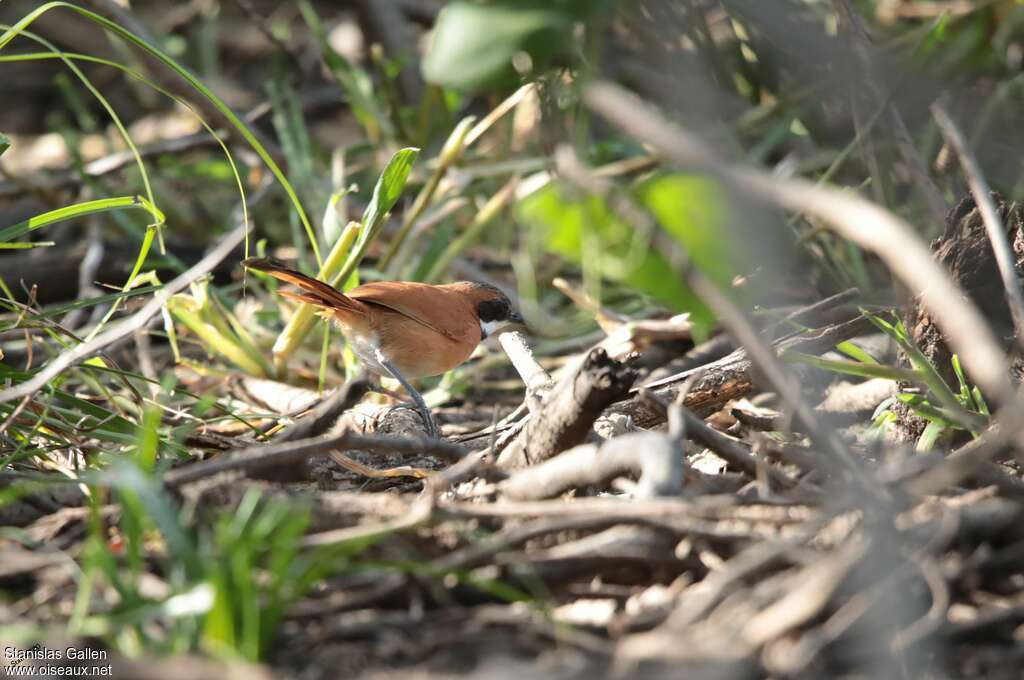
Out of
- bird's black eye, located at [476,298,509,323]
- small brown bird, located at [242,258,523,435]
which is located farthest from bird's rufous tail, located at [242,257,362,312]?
bird's black eye, located at [476,298,509,323]

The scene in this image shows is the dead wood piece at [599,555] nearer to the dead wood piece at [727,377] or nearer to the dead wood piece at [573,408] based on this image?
the dead wood piece at [573,408]

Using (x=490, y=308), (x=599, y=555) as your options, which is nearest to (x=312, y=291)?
(x=490, y=308)

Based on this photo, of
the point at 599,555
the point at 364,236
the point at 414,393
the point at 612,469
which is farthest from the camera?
the point at 414,393

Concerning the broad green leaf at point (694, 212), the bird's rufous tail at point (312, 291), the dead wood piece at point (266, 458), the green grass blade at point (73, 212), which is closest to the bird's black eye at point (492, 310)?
the bird's rufous tail at point (312, 291)

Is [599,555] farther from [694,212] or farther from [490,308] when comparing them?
[490,308]

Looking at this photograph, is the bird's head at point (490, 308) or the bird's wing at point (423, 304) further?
the bird's head at point (490, 308)

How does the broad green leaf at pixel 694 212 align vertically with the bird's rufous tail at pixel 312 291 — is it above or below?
above
